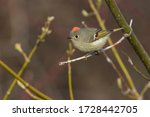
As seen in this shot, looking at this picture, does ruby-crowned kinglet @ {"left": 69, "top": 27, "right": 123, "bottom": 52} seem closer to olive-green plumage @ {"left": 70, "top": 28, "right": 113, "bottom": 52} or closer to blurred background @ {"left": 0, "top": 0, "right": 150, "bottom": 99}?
olive-green plumage @ {"left": 70, "top": 28, "right": 113, "bottom": 52}

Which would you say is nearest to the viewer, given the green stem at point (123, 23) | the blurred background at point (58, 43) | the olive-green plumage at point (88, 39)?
A: the green stem at point (123, 23)

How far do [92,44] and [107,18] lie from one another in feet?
15.4

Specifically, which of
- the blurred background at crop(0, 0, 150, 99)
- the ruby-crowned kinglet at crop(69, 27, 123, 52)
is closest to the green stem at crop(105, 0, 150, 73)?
the ruby-crowned kinglet at crop(69, 27, 123, 52)

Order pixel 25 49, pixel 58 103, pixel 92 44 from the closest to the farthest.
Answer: pixel 92 44 < pixel 58 103 < pixel 25 49

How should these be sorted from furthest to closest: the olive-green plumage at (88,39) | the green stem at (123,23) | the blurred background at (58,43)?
the blurred background at (58,43) < the olive-green plumage at (88,39) < the green stem at (123,23)

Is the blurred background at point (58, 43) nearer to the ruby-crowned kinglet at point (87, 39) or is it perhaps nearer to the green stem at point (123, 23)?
the ruby-crowned kinglet at point (87, 39)

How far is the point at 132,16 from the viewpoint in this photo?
24.9ft

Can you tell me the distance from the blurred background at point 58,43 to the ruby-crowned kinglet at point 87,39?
4284 mm

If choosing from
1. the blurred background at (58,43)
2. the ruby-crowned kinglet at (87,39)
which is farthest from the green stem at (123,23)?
the blurred background at (58,43)

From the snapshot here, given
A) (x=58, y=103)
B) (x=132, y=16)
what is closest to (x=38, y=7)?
(x=132, y=16)

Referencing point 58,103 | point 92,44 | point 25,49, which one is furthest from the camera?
point 25,49

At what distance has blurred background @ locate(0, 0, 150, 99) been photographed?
7387 millimetres

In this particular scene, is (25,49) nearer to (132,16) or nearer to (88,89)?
(88,89)

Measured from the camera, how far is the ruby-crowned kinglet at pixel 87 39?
2.91 m
